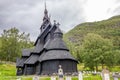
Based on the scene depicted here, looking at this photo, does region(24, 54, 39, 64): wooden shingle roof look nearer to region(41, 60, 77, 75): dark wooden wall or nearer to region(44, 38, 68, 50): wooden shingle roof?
region(44, 38, 68, 50): wooden shingle roof

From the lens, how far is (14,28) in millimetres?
93312

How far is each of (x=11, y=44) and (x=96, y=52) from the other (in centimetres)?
4577

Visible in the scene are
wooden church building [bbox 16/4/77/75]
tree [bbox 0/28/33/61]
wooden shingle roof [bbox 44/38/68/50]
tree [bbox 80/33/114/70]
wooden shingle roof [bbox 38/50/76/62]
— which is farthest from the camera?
tree [bbox 0/28/33/61]

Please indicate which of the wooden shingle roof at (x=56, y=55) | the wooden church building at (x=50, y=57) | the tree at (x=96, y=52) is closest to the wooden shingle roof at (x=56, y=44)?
the wooden church building at (x=50, y=57)

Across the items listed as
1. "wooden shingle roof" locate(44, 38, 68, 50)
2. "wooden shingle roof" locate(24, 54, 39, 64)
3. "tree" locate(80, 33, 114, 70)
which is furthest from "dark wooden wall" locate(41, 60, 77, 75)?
"tree" locate(80, 33, 114, 70)

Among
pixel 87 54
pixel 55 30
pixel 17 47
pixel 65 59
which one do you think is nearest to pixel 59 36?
pixel 55 30

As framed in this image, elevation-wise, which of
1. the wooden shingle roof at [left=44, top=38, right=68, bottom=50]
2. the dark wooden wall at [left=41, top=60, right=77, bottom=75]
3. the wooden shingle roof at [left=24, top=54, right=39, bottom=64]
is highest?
the wooden shingle roof at [left=44, top=38, right=68, bottom=50]

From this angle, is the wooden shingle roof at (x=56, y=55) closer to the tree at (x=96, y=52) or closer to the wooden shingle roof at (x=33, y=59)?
the wooden shingle roof at (x=33, y=59)

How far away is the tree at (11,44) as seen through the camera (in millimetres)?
89875

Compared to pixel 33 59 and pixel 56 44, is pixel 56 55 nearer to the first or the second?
pixel 56 44

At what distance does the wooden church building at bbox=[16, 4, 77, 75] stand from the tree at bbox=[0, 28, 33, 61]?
106 feet

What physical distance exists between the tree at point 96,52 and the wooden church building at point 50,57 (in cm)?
1033

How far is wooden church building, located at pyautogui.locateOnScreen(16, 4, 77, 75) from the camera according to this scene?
1785 inches

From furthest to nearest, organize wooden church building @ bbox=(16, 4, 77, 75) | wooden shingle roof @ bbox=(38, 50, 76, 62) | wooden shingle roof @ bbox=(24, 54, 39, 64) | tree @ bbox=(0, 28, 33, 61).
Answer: tree @ bbox=(0, 28, 33, 61)
wooden shingle roof @ bbox=(24, 54, 39, 64)
wooden church building @ bbox=(16, 4, 77, 75)
wooden shingle roof @ bbox=(38, 50, 76, 62)
